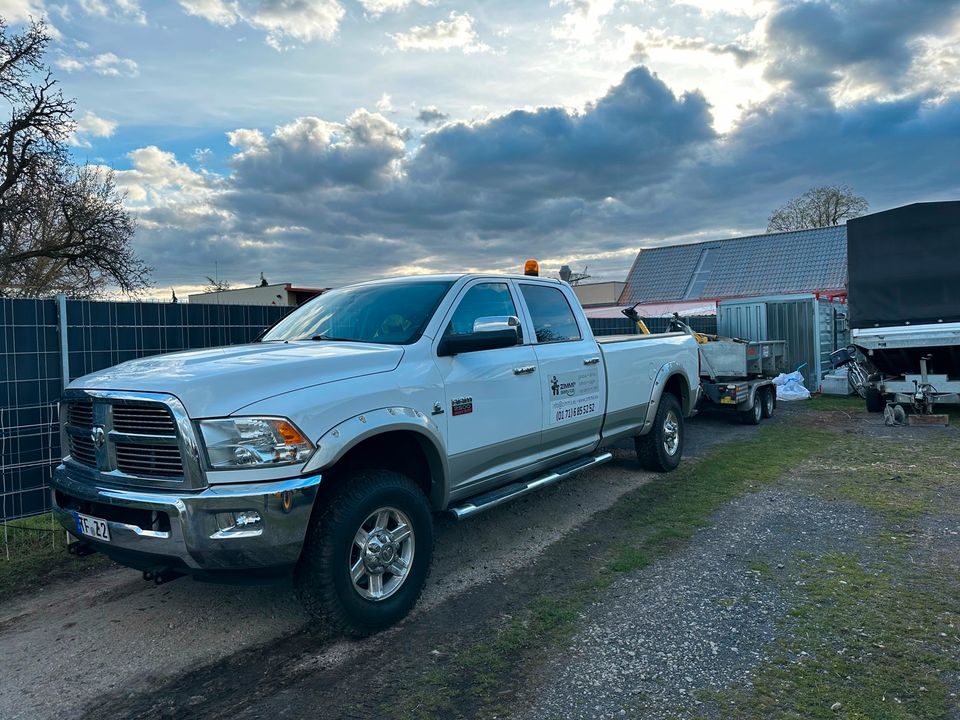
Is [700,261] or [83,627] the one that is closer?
[83,627]

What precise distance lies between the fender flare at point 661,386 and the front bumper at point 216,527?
458 centimetres

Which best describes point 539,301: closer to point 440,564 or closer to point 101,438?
point 440,564

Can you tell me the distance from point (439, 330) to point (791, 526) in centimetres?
349

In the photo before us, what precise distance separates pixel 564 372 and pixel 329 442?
8.46ft

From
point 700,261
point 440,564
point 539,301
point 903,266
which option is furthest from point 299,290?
point 700,261

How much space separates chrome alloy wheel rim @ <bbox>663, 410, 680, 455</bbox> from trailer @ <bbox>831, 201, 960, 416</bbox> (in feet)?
19.0

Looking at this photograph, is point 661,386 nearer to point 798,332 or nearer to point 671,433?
point 671,433

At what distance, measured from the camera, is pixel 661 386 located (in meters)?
7.16

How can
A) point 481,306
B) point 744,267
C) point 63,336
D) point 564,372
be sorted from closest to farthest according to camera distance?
point 481,306 → point 564,372 → point 63,336 → point 744,267

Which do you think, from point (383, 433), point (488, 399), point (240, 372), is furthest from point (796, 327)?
point (240, 372)

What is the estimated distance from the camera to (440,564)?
4.85 meters

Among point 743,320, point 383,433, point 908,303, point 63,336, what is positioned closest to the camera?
point 383,433

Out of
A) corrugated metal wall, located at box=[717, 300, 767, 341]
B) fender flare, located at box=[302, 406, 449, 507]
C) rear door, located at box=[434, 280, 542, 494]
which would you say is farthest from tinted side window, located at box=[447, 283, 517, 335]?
corrugated metal wall, located at box=[717, 300, 767, 341]

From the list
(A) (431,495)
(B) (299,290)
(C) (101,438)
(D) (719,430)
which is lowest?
(D) (719,430)
